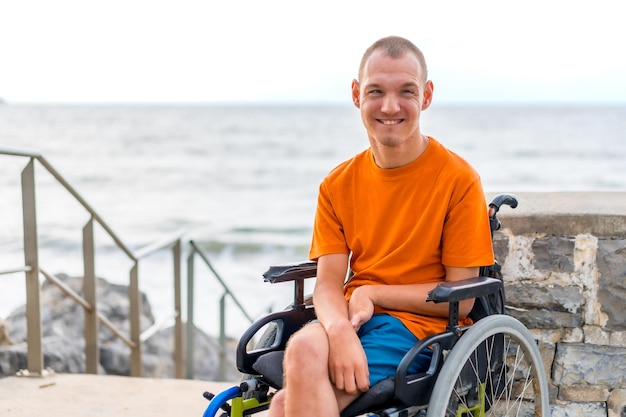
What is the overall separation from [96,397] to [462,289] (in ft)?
6.31

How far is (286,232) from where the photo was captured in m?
12.7

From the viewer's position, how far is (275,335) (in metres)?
2.02

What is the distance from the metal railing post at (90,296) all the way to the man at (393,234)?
1.67 meters

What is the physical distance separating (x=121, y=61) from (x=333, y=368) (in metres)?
36.3

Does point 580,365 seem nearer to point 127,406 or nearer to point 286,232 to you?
point 127,406

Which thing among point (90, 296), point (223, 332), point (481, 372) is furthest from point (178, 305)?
point (481, 372)

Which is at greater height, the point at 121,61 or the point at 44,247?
the point at 121,61

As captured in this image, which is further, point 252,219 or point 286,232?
point 252,219

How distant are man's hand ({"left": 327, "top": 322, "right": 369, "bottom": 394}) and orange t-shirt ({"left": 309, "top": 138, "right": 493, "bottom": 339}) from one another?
0.60 feet

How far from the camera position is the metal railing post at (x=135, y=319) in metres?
3.70

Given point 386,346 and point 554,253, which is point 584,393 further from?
point 386,346

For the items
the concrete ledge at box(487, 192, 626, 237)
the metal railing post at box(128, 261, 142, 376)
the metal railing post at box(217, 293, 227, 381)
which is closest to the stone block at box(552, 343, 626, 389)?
the concrete ledge at box(487, 192, 626, 237)

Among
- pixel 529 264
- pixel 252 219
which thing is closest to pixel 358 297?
pixel 529 264

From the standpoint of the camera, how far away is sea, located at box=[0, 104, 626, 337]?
29.3 ft
